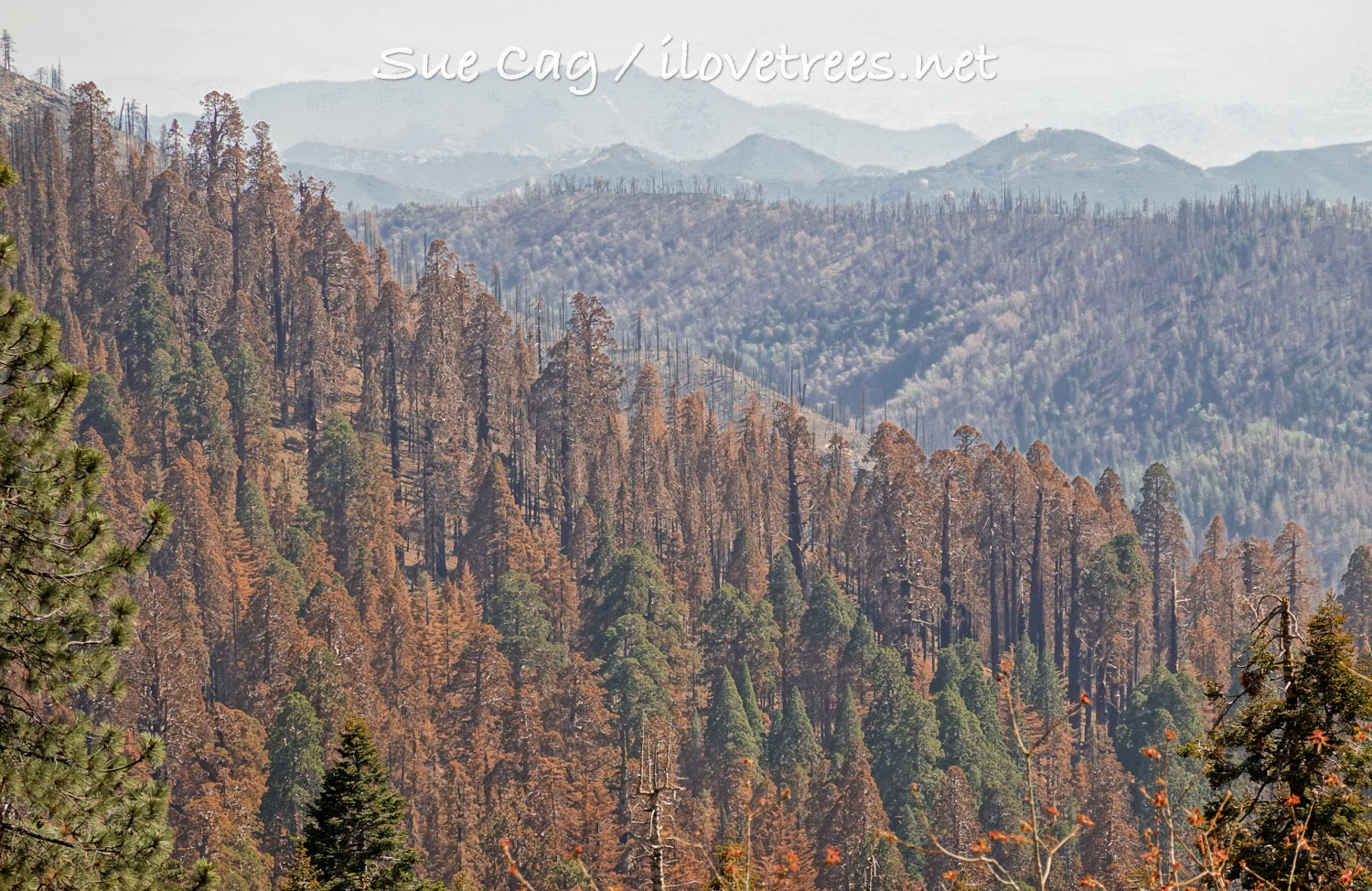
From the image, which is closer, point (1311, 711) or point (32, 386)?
point (32, 386)

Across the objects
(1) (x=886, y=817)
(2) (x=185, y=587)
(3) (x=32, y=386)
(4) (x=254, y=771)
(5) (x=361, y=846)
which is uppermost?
(3) (x=32, y=386)

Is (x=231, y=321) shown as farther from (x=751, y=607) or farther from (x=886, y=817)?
(x=886, y=817)

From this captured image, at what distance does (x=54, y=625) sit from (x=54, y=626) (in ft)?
0.07

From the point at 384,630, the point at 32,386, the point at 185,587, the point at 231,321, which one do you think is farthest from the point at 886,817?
the point at 32,386

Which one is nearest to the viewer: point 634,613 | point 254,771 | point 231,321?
point 254,771

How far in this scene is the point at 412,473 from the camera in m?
128

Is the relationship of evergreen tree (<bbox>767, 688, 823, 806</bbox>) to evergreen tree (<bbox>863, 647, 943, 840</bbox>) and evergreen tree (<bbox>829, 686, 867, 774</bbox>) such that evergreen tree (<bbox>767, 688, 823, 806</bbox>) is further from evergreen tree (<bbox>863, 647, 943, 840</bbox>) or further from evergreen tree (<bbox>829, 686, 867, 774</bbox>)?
evergreen tree (<bbox>863, 647, 943, 840</bbox>)

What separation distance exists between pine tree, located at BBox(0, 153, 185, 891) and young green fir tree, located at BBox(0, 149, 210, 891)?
0.02 meters

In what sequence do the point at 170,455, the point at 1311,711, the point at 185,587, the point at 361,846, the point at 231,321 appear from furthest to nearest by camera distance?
the point at 231,321, the point at 170,455, the point at 185,587, the point at 361,846, the point at 1311,711

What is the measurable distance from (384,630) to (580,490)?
35.3m

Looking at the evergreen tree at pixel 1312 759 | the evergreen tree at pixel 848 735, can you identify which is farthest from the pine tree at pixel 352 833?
the evergreen tree at pixel 848 735

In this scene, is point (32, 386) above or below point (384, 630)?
above

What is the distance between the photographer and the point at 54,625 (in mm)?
20953

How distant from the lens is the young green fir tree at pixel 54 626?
807 inches
